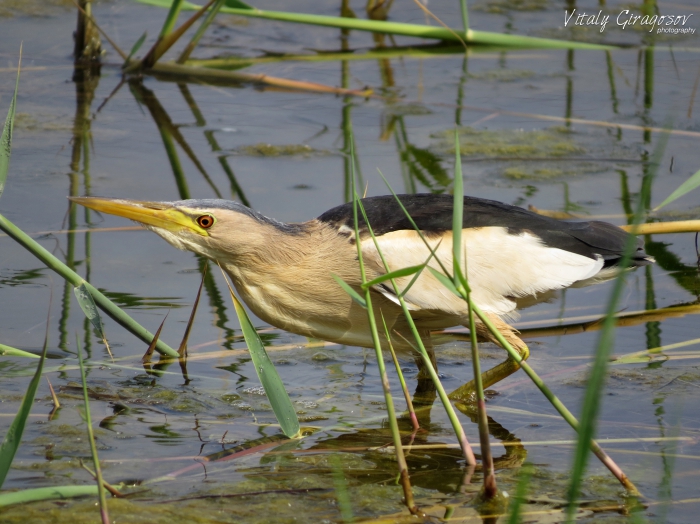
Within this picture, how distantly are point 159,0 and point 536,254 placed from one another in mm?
2804

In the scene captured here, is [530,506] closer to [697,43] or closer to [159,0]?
[159,0]

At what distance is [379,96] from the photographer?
6082 mm

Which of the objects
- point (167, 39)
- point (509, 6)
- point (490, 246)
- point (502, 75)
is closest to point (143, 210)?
point (490, 246)

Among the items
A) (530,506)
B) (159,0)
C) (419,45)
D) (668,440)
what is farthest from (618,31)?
(530,506)

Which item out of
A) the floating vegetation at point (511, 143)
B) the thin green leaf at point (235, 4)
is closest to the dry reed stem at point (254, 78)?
the floating vegetation at point (511, 143)

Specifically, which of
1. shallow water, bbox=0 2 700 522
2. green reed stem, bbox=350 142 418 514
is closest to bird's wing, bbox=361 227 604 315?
shallow water, bbox=0 2 700 522

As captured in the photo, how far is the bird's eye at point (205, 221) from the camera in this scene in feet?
9.57

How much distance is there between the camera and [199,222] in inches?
115

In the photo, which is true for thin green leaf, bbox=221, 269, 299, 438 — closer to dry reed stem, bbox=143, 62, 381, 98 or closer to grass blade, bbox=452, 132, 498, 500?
grass blade, bbox=452, 132, 498, 500

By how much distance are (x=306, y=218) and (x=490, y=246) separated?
1.30 meters

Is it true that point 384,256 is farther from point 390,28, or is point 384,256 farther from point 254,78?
point 254,78

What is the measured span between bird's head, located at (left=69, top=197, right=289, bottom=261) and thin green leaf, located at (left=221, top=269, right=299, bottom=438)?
60 centimetres

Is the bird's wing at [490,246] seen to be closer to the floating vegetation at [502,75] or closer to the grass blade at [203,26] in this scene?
the grass blade at [203,26]

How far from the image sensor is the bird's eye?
2918 mm
